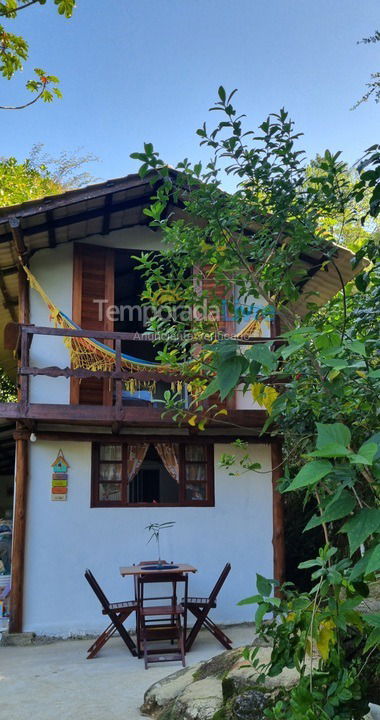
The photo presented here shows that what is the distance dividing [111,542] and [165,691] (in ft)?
11.1

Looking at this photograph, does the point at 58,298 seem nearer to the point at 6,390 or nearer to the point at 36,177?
the point at 6,390

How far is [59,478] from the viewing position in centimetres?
749

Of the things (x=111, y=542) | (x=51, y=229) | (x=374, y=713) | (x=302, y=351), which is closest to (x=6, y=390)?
(x=51, y=229)

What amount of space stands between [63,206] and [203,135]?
4809mm

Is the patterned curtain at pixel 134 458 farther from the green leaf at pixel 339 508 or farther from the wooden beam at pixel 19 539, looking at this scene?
the green leaf at pixel 339 508

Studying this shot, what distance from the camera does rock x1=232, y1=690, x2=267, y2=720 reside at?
3.04 meters

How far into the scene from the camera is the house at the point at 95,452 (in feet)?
23.6

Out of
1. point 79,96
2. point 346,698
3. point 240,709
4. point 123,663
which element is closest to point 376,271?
point 346,698

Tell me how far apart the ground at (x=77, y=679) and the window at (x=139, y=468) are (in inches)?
62.4

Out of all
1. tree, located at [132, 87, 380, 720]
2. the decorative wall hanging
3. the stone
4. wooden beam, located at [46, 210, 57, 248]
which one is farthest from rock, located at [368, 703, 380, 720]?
wooden beam, located at [46, 210, 57, 248]

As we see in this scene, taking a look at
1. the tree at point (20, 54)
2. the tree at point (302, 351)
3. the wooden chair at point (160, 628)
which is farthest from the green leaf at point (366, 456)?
the wooden chair at point (160, 628)

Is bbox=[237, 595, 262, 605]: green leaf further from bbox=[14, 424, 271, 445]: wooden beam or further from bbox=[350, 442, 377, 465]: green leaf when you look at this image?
bbox=[14, 424, 271, 445]: wooden beam

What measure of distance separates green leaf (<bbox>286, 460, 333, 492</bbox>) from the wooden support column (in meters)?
6.64

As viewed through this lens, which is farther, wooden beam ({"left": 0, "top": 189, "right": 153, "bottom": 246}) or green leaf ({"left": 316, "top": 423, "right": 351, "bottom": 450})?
wooden beam ({"left": 0, "top": 189, "right": 153, "bottom": 246})
